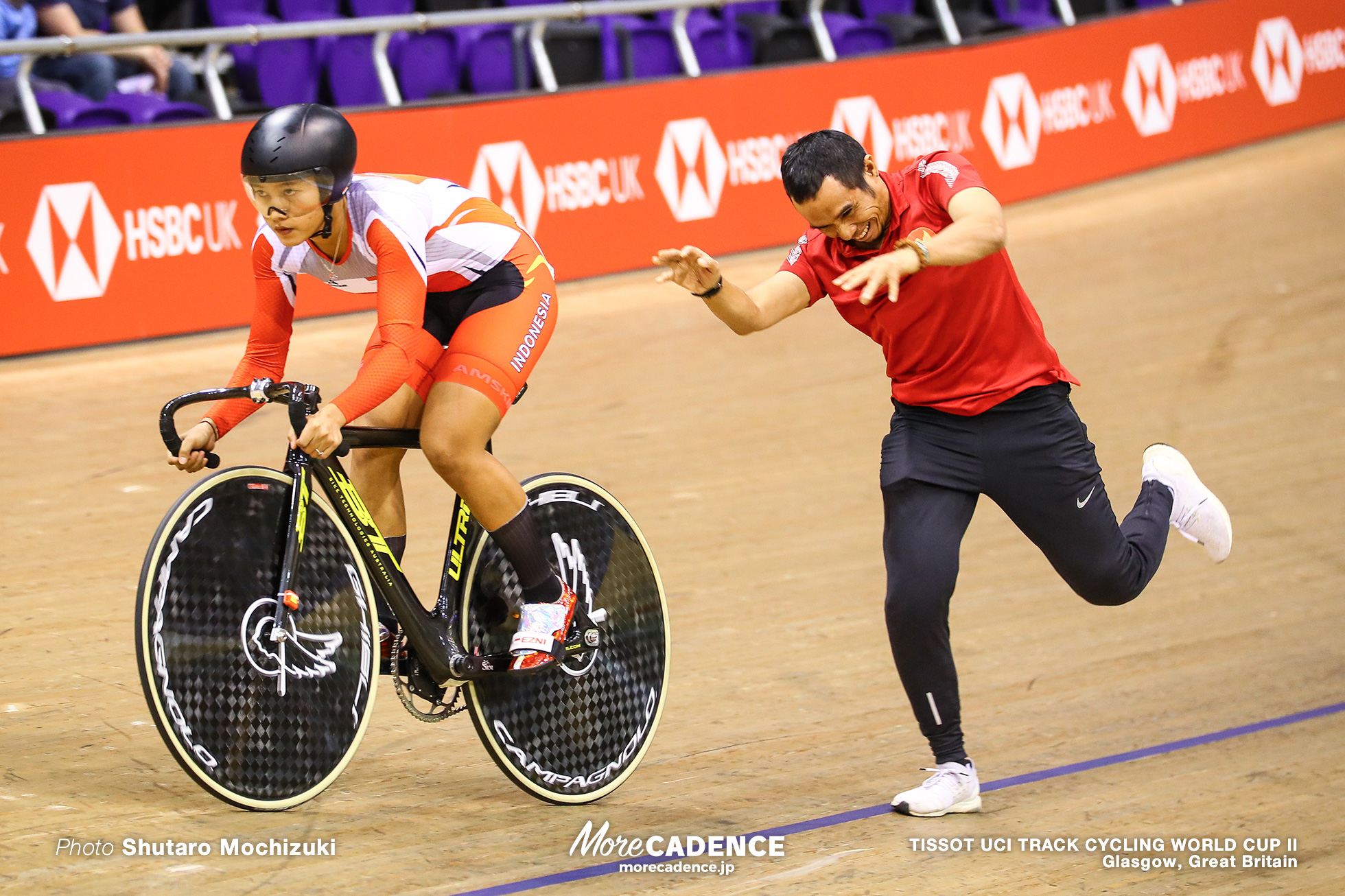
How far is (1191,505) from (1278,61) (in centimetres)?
1183

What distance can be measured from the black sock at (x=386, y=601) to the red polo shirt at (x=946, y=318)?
4.24 feet

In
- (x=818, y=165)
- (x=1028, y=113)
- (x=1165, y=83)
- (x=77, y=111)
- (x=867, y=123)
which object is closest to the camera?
(x=818, y=165)

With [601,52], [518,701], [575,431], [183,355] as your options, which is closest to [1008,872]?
[518,701]

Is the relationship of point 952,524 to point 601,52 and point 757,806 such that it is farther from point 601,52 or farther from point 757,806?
point 601,52

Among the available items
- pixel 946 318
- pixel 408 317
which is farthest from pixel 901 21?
pixel 408 317

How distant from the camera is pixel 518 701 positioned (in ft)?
12.3

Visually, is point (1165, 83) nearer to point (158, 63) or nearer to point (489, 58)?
point (489, 58)

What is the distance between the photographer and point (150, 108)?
8445mm

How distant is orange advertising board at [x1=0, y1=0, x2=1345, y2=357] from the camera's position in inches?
320

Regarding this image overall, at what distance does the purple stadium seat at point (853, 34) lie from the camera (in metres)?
11.5

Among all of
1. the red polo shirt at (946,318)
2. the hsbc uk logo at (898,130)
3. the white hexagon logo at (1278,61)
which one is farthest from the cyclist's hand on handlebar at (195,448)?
the white hexagon logo at (1278,61)

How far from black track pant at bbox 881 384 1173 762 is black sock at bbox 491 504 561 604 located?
0.87 m

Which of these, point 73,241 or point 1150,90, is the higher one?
point 73,241

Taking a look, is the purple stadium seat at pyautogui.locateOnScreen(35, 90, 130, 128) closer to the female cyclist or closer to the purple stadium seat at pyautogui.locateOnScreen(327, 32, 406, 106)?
the purple stadium seat at pyautogui.locateOnScreen(327, 32, 406, 106)
